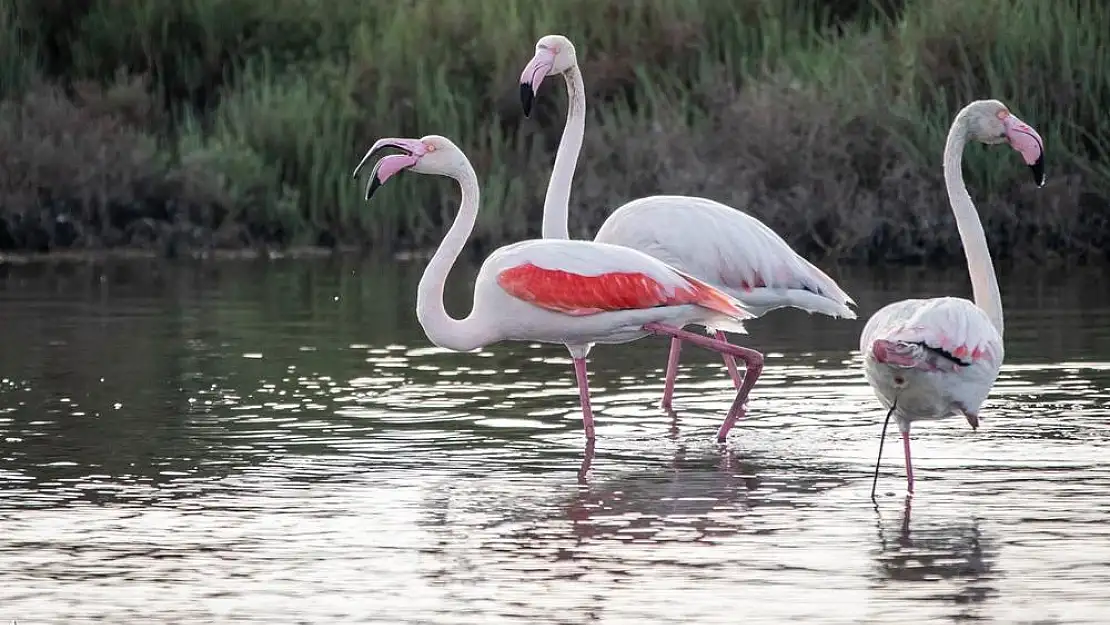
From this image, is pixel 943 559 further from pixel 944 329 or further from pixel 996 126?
pixel 996 126

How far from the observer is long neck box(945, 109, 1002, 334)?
8.53 meters

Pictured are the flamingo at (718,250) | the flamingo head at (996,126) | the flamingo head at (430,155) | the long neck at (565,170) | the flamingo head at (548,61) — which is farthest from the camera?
the flamingo head at (548,61)

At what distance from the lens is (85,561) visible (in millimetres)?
6645

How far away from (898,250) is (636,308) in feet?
28.5

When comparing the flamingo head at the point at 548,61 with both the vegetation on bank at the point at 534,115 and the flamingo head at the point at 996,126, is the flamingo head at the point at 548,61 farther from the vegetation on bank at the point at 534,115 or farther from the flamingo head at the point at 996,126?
the vegetation on bank at the point at 534,115

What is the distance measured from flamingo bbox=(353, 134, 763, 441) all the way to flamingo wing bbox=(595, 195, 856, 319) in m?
0.78

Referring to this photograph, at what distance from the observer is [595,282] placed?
9086 mm

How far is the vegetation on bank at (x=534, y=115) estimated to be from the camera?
17.3 meters

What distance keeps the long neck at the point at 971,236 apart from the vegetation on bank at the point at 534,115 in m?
8.07

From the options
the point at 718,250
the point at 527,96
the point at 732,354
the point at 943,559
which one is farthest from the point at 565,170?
the point at 943,559

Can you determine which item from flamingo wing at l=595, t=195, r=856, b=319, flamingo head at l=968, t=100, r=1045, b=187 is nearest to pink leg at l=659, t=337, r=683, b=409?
flamingo wing at l=595, t=195, r=856, b=319

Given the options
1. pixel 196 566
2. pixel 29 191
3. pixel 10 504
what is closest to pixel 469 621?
pixel 196 566

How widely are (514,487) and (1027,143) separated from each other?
2477mm

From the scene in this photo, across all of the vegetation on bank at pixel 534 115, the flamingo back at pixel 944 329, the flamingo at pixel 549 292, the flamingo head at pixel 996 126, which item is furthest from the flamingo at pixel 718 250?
the vegetation on bank at pixel 534 115
